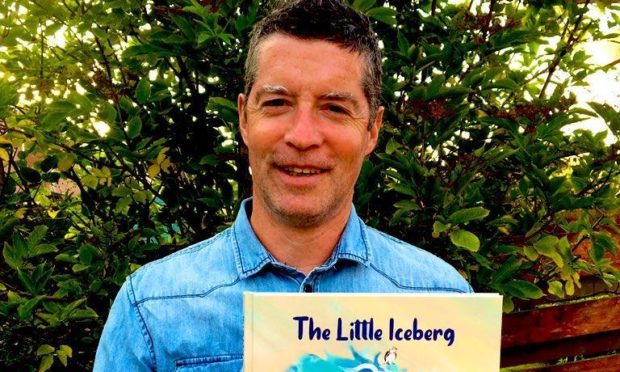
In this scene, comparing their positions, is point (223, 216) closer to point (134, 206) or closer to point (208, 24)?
point (134, 206)

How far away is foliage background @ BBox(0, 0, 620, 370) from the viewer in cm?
188

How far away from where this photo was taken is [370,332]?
1116mm

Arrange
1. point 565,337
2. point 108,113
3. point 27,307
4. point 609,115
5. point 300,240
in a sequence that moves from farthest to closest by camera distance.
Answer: point 565,337, point 609,115, point 108,113, point 27,307, point 300,240

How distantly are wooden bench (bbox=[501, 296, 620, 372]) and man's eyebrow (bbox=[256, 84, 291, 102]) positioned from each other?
1.98 m

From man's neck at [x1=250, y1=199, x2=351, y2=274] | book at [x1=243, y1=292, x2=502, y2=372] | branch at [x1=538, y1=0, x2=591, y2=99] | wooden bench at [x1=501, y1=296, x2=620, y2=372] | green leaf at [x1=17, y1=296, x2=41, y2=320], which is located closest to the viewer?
book at [x1=243, y1=292, x2=502, y2=372]

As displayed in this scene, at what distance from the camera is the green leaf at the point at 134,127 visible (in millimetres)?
1870

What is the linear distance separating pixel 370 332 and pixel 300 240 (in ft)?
1.26

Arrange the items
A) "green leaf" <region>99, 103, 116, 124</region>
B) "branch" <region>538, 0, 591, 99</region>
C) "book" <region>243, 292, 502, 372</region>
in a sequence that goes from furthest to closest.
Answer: "branch" <region>538, 0, 591, 99</region>, "green leaf" <region>99, 103, 116, 124</region>, "book" <region>243, 292, 502, 372</region>

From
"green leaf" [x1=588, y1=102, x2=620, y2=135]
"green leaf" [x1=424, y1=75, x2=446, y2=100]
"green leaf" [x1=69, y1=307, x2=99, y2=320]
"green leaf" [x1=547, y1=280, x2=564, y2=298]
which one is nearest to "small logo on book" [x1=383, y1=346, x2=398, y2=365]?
"green leaf" [x1=424, y1=75, x2=446, y2=100]

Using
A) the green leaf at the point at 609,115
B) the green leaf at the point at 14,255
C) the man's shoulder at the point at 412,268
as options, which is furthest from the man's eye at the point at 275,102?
the green leaf at the point at 609,115

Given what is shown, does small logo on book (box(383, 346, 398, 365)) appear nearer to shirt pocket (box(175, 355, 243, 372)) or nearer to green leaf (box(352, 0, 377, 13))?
shirt pocket (box(175, 355, 243, 372))

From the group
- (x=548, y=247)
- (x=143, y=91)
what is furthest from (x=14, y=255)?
(x=548, y=247)

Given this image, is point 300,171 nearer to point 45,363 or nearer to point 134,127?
point 134,127

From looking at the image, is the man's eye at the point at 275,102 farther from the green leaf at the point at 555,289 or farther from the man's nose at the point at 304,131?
the green leaf at the point at 555,289
